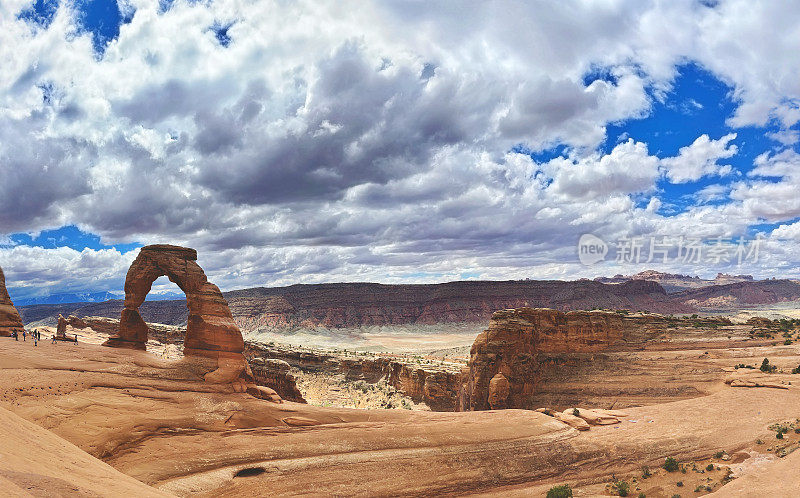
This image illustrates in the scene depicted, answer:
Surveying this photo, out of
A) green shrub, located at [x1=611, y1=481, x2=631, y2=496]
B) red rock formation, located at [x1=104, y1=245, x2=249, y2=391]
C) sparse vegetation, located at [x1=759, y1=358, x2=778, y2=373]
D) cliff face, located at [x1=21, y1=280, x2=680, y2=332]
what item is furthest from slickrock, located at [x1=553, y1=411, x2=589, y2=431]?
cliff face, located at [x1=21, y1=280, x2=680, y2=332]

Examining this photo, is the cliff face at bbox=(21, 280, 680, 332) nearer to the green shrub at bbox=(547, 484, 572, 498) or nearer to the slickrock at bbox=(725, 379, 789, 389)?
the slickrock at bbox=(725, 379, 789, 389)

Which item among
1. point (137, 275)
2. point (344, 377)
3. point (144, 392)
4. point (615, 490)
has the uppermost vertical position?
point (137, 275)

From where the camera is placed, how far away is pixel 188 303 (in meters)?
24.6

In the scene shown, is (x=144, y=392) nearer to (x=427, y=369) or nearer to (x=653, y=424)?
(x=653, y=424)

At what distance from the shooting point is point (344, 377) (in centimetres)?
6238

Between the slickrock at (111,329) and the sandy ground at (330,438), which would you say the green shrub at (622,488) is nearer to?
the sandy ground at (330,438)

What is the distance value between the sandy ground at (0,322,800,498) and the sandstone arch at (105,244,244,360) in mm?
1922

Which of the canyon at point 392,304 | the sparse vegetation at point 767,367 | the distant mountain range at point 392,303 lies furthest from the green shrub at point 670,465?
the distant mountain range at point 392,303

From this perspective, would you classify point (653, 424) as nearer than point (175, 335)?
Yes

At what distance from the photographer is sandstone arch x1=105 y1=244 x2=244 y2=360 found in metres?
23.7

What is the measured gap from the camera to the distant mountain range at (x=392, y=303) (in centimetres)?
15225

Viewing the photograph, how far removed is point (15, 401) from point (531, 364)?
36.3 metres

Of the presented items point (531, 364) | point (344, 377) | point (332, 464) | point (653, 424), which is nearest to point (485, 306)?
point (344, 377)

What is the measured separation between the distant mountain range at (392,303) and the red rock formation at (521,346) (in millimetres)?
113471
